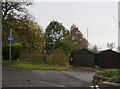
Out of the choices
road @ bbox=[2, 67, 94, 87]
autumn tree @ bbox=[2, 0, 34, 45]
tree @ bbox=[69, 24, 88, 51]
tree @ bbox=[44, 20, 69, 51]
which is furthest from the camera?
tree @ bbox=[69, 24, 88, 51]

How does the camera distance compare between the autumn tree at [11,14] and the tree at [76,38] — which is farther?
the tree at [76,38]

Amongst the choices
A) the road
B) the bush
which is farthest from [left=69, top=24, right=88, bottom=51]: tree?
the road

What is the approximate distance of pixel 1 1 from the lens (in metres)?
14.7

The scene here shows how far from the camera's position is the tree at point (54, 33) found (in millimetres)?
33750

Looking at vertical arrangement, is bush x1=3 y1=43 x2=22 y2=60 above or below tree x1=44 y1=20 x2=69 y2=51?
below

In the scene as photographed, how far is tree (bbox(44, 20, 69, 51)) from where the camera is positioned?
1329 inches

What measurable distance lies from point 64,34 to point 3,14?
20605 mm

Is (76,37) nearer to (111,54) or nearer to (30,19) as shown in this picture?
(111,54)

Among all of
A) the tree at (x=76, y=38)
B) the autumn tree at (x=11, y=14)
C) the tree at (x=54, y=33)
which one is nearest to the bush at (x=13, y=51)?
the autumn tree at (x=11, y=14)

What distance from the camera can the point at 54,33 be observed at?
3475 centimetres

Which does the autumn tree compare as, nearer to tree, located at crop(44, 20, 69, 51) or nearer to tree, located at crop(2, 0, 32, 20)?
tree, located at crop(2, 0, 32, 20)

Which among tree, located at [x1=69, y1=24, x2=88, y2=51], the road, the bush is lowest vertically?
the road

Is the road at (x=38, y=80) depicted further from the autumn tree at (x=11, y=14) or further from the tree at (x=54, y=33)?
the tree at (x=54, y=33)

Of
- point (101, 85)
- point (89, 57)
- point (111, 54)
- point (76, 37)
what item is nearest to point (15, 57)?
point (89, 57)
